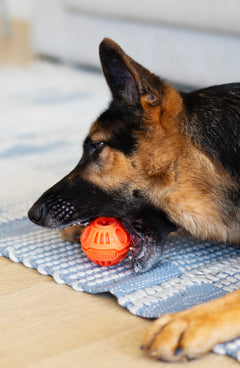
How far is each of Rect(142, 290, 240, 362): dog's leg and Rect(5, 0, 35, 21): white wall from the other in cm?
676

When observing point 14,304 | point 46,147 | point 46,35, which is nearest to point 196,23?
point 46,147

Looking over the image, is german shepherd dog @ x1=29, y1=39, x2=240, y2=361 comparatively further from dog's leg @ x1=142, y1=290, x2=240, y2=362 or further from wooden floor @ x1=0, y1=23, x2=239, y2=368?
dog's leg @ x1=142, y1=290, x2=240, y2=362

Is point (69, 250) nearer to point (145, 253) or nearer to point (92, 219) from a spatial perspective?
point (92, 219)

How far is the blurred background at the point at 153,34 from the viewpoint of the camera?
→ 3289 millimetres

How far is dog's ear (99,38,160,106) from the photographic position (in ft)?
4.58

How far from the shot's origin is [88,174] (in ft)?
4.98

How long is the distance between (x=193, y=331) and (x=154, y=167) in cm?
49

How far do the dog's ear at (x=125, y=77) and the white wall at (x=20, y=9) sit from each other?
247 inches

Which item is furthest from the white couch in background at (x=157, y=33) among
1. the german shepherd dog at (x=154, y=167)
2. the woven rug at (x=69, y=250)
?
the german shepherd dog at (x=154, y=167)

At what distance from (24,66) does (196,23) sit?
1.84 metres

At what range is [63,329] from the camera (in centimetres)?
123

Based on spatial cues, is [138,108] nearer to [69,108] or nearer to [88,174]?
[88,174]

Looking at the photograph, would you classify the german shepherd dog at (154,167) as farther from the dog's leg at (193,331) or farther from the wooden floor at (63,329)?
the dog's leg at (193,331)

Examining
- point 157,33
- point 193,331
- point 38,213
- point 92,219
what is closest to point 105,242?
point 92,219
